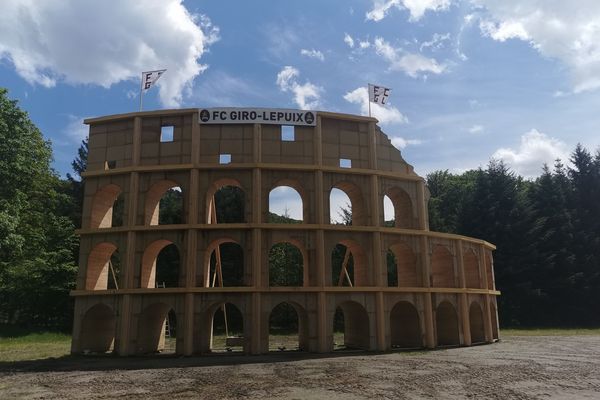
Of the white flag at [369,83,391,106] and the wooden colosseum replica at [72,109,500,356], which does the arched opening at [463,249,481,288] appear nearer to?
the wooden colosseum replica at [72,109,500,356]

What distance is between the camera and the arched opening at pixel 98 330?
1089 inches

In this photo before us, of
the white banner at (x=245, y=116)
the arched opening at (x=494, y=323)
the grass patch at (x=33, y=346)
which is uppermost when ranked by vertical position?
the white banner at (x=245, y=116)

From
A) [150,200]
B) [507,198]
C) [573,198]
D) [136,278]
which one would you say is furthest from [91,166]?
[573,198]

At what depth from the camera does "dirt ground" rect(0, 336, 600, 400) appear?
15500 mm

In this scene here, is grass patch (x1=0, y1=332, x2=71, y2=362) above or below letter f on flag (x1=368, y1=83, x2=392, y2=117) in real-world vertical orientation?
below

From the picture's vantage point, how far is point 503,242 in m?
53.3

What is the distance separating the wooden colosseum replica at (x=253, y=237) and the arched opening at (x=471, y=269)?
9.97 feet

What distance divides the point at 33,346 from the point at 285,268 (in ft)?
79.9

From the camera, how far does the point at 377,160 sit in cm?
2994

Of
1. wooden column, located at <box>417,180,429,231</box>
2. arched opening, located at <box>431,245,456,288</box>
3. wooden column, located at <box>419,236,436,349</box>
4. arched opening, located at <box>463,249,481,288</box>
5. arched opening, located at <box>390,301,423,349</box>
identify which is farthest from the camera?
arched opening, located at <box>463,249,481,288</box>

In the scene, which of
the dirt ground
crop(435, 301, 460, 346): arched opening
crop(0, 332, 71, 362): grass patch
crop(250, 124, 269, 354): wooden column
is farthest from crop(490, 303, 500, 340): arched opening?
crop(0, 332, 71, 362): grass patch

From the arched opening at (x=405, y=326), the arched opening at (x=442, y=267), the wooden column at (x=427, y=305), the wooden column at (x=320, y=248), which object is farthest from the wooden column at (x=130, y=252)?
the arched opening at (x=442, y=267)

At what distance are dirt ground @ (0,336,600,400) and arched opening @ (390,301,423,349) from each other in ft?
8.95

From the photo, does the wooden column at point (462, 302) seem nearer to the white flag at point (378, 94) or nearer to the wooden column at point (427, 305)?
the wooden column at point (427, 305)
